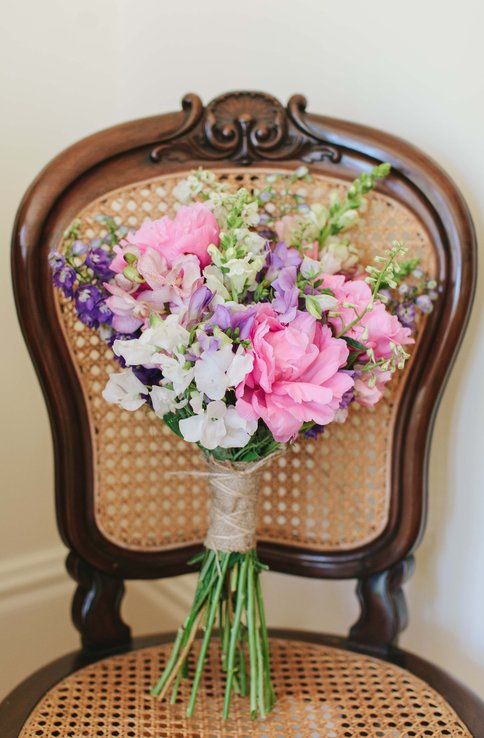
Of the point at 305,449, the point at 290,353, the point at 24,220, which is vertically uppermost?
the point at 24,220

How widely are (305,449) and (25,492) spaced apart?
0.60 m

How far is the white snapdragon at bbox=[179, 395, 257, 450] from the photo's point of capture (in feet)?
2.16

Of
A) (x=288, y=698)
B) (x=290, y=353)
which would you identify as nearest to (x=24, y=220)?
(x=290, y=353)

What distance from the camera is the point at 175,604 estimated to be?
4.88ft

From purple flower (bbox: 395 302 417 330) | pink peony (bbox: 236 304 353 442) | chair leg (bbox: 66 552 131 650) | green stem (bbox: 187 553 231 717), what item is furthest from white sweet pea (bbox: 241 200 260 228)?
chair leg (bbox: 66 552 131 650)

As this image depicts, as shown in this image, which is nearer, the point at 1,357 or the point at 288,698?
the point at 288,698

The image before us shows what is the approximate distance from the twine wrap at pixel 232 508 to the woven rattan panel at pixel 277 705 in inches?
7.2

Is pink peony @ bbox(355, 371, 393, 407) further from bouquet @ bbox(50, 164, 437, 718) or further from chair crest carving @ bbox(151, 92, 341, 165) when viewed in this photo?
chair crest carving @ bbox(151, 92, 341, 165)

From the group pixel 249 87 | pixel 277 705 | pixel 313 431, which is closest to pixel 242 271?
pixel 313 431

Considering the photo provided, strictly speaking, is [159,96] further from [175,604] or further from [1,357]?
[175,604]

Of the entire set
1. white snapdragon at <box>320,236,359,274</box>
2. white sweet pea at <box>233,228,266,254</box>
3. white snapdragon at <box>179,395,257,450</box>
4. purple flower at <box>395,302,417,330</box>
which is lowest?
white snapdragon at <box>179,395,257,450</box>

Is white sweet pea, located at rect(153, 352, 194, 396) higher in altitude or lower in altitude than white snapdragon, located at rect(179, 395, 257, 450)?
higher

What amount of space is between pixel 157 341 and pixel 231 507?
9.4 inches

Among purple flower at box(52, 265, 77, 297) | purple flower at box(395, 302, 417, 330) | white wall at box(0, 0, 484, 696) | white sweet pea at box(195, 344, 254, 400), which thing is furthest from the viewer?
white wall at box(0, 0, 484, 696)
